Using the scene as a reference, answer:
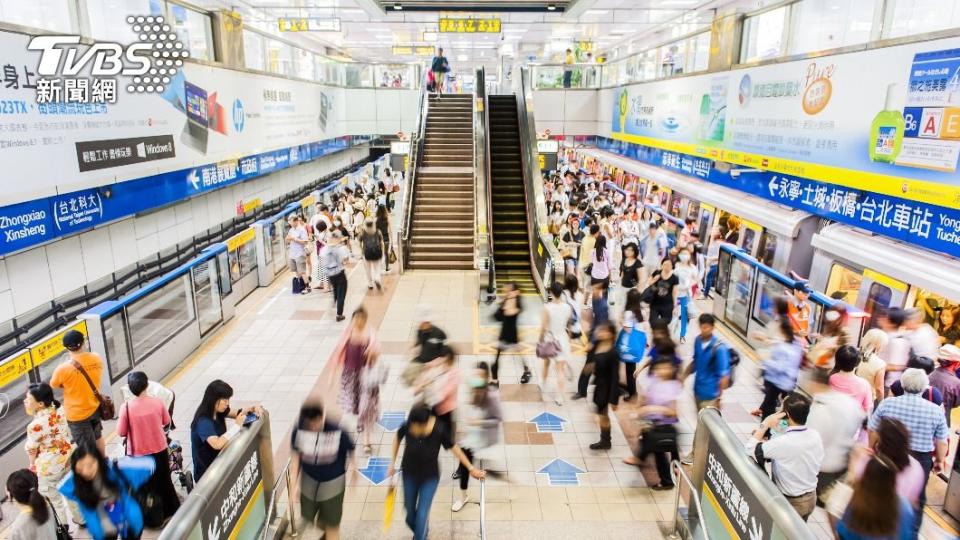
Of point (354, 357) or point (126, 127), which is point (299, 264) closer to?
point (126, 127)

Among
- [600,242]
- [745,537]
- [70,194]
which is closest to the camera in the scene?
[745,537]

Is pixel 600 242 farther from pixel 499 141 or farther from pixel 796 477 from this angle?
pixel 499 141

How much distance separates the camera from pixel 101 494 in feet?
11.9

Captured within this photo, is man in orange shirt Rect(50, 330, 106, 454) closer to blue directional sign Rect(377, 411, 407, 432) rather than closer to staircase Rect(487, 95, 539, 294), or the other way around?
blue directional sign Rect(377, 411, 407, 432)

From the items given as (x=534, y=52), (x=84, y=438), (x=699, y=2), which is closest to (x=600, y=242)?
(x=84, y=438)

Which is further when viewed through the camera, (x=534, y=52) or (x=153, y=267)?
(x=534, y=52)

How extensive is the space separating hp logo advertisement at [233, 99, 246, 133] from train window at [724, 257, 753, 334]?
31.5 feet

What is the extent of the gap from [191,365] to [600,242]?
615 centimetres

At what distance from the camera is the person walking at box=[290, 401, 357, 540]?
3945 mm

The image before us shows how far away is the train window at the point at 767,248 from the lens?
10.5 meters

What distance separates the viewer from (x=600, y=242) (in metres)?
9.14

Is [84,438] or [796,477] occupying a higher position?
[796,477]

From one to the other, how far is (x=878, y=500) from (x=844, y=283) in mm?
6408

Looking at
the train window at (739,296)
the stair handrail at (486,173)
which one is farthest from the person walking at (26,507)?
the train window at (739,296)
